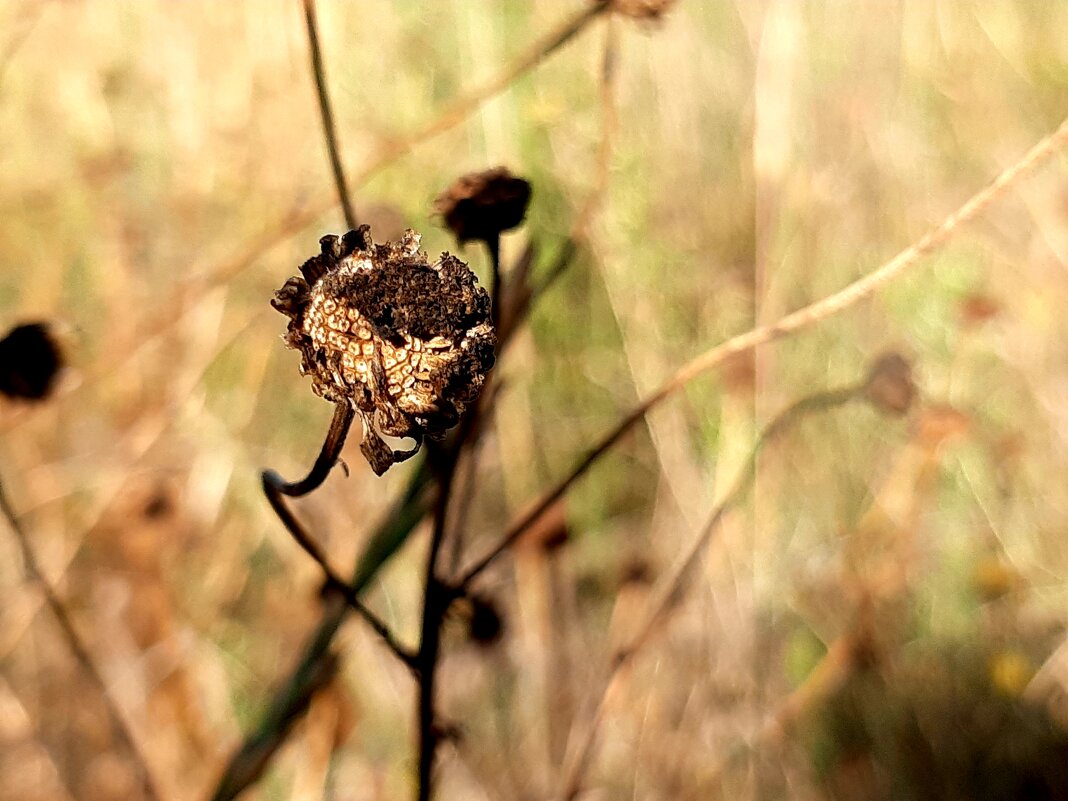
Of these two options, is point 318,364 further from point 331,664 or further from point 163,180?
point 163,180

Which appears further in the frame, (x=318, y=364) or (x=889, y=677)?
(x=889, y=677)

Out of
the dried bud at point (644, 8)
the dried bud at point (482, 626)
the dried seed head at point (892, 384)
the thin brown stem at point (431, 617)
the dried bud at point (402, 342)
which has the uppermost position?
the dried bud at point (644, 8)

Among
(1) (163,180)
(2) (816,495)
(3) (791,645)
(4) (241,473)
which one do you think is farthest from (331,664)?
(1) (163,180)

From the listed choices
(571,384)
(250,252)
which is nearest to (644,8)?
(571,384)

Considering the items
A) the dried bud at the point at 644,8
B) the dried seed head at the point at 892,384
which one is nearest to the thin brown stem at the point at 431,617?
the dried bud at the point at 644,8

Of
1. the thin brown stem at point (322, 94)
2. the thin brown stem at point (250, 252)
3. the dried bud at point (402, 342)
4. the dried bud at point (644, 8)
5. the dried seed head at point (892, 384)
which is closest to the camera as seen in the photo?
the dried bud at point (402, 342)

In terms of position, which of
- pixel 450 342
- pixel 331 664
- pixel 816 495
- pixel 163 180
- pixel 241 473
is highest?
pixel 163 180

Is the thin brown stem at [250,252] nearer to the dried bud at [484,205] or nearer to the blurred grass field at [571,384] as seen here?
the blurred grass field at [571,384]

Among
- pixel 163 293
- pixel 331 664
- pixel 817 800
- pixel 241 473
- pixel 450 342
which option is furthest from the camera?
pixel 163 293
